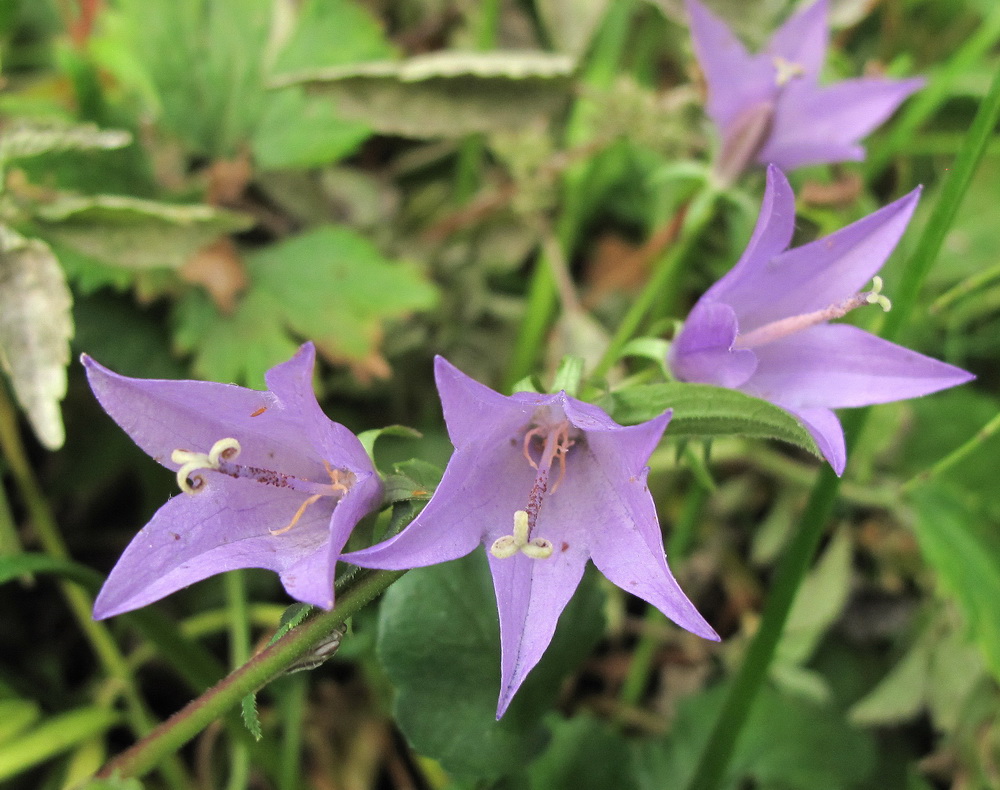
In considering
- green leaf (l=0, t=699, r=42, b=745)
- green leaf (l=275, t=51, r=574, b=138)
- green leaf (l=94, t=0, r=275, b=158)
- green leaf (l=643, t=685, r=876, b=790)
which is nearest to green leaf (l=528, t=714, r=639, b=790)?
green leaf (l=643, t=685, r=876, b=790)

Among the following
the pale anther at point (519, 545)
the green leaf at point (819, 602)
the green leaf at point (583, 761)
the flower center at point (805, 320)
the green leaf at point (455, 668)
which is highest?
the flower center at point (805, 320)

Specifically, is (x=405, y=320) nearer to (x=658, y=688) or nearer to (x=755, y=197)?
(x=755, y=197)

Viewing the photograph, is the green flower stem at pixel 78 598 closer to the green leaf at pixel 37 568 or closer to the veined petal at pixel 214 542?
the green leaf at pixel 37 568

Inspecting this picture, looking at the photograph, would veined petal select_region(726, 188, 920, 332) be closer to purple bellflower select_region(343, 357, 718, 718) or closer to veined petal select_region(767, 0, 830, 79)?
purple bellflower select_region(343, 357, 718, 718)

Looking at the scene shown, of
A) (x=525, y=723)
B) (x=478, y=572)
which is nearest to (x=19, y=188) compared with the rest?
(x=478, y=572)

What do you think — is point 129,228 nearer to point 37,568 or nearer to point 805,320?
point 37,568

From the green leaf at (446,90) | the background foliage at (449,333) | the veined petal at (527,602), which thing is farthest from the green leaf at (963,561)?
the green leaf at (446,90)
